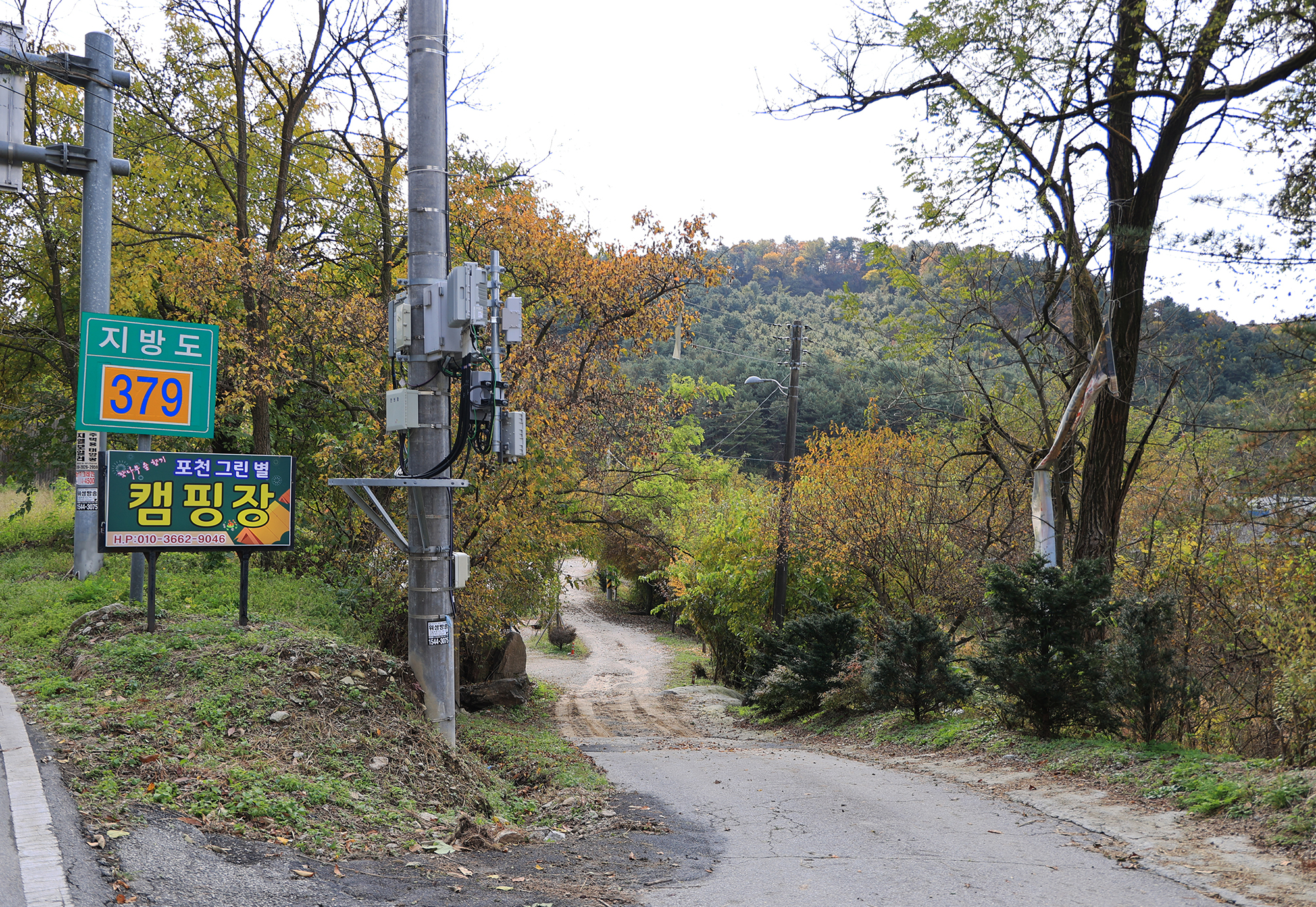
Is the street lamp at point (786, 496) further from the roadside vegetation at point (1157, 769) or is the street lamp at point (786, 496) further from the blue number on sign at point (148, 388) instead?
the blue number on sign at point (148, 388)

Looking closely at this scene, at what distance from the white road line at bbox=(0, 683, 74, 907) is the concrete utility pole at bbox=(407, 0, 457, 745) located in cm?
311

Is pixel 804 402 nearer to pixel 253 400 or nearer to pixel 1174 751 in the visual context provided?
pixel 253 400

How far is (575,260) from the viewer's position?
15508 mm

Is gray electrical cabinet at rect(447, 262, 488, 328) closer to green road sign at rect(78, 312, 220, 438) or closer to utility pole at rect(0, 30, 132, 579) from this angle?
green road sign at rect(78, 312, 220, 438)

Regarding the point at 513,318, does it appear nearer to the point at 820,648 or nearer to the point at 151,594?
the point at 151,594

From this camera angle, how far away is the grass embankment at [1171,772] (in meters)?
6.76

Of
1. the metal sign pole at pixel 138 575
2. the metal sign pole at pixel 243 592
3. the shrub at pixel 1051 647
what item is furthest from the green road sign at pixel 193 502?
the shrub at pixel 1051 647

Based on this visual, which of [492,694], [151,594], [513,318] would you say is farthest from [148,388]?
[492,694]

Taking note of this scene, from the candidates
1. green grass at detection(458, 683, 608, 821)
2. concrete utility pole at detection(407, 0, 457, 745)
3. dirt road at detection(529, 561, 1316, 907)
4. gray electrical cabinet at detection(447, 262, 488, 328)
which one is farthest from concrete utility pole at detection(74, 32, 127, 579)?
dirt road at detection(529, 561, 1316, 907)

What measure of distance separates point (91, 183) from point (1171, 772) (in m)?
15.0

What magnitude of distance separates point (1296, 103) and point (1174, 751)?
6714mm

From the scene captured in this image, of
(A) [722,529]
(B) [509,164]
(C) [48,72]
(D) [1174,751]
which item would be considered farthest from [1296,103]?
(A) [722,529]

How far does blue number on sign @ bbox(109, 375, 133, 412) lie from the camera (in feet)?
32.9

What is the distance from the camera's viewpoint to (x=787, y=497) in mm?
23156
